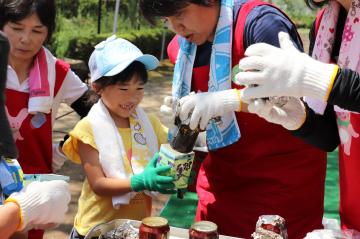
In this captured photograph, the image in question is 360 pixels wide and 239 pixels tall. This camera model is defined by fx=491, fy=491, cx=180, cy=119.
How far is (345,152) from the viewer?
4.51 ft

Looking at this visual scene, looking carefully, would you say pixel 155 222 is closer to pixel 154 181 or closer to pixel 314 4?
pixel 154 181

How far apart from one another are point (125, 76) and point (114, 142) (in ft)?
0.85

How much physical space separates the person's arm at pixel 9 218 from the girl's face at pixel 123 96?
681mm

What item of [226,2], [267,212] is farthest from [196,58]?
[267,212]

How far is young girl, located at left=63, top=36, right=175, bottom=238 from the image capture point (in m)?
1.84

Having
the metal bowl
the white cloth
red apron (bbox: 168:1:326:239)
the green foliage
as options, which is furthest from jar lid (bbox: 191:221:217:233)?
the green foliage

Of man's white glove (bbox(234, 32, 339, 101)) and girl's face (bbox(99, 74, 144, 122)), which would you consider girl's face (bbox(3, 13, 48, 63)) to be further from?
man's white glove (bbox(234, 32, 339, 101))

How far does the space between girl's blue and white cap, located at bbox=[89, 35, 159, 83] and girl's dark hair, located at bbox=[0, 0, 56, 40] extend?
0.89 ft

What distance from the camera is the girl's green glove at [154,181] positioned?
62.0 inches

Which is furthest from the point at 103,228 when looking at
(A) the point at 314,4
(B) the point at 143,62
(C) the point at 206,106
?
(A) the point at 314,4

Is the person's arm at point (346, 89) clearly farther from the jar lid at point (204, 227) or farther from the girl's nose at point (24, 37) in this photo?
the girl's nose at point (24, 37)

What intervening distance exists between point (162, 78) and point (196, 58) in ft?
23.2

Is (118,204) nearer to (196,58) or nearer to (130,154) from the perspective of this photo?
(130,154)

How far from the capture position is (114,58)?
6.21ft
